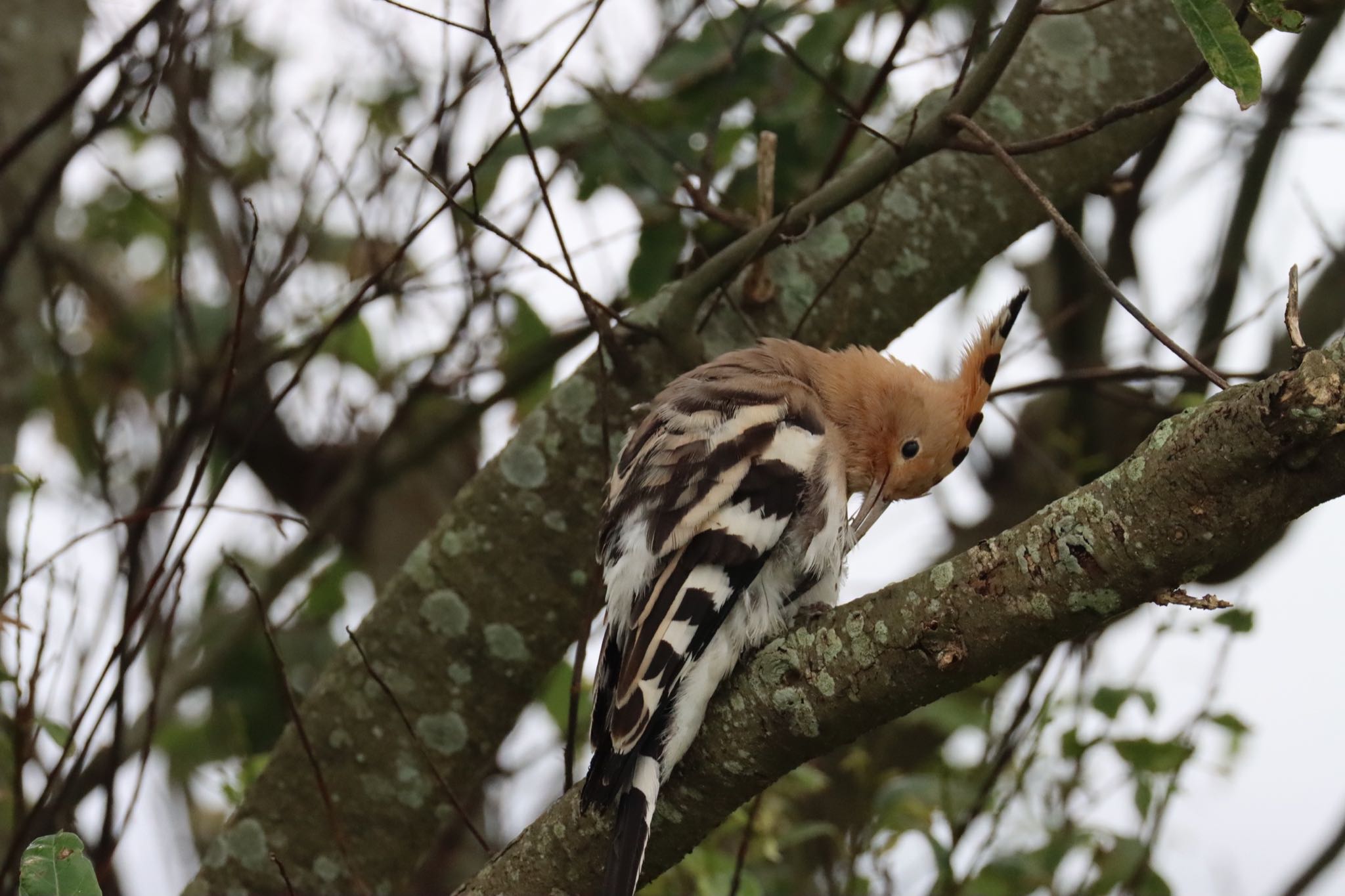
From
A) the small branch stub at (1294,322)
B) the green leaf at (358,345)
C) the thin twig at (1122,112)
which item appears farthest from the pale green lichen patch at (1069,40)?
the green leaf at (358,345)

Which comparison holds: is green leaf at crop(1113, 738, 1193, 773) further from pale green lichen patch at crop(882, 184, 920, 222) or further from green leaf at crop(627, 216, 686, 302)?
green leaf at crop(627, 216, 686, 302)

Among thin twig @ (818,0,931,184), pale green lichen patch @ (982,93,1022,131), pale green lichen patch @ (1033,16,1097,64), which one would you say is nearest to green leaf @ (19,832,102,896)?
thin twig @ (818,0,931,184)

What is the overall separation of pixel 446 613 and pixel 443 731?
25 centimetres

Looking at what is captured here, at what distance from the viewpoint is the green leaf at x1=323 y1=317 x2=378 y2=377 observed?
3.86m

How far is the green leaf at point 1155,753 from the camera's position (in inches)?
102

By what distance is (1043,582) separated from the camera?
145 centimetres

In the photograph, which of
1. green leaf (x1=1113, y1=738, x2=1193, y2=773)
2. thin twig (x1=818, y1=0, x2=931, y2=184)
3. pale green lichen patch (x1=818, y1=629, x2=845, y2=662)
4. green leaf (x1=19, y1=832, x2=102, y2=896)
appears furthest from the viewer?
green leaf (x1=1113, y1=738, x2=1193, y2=773)

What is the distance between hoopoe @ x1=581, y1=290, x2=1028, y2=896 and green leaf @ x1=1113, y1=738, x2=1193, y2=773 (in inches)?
26.8

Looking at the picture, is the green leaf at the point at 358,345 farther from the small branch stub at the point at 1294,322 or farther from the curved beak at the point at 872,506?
the small branch stub at the point at 1294,322

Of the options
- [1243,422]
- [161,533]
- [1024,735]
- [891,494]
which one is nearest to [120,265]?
[161,533]

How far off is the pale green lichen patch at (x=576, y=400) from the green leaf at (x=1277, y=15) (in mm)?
1504

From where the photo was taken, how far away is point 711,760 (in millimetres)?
1822

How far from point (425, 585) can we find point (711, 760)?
111 cm

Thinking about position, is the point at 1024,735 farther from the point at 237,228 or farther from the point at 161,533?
the point at 237,228
